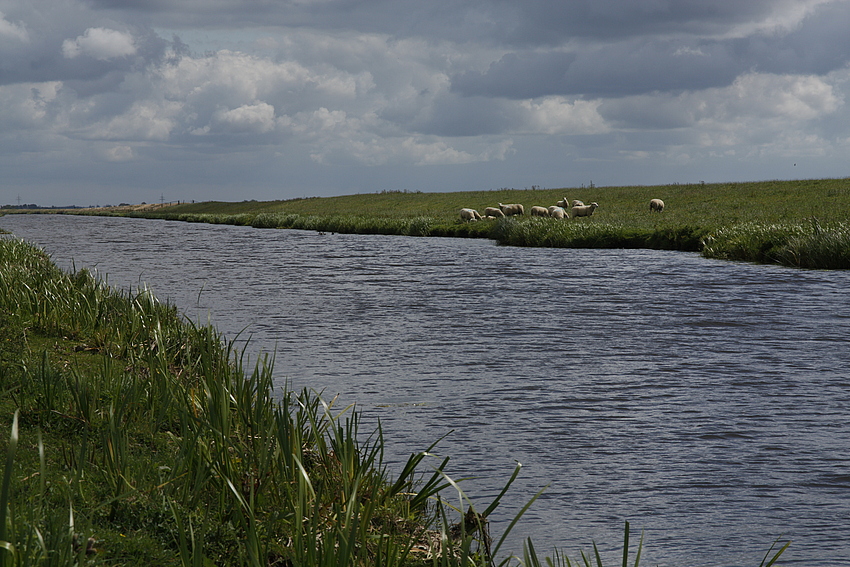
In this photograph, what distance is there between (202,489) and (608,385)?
19.8ft

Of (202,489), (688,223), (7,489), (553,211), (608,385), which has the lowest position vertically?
(608,385)

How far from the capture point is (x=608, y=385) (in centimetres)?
992

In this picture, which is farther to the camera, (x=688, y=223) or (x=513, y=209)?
(x=513, y=209)

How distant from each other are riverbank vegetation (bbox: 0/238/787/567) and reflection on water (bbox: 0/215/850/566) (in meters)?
0.54

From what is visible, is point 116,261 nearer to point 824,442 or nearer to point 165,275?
point 165,275

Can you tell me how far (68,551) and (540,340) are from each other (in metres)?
10.4

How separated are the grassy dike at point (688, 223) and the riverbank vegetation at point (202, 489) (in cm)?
2263

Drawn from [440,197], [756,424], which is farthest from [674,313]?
[440,197]

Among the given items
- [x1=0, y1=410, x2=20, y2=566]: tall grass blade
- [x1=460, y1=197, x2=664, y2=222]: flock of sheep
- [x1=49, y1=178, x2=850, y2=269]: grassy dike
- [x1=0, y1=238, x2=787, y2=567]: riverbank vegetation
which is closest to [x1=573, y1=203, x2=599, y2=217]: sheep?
[x1=460, y1=197, x2=664, y2=222]: flock of sheep

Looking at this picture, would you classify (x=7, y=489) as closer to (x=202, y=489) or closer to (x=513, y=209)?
(x=202, y=489)

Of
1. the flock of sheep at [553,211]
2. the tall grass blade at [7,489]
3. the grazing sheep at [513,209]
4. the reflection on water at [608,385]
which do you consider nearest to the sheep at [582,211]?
the flock of sheep at [553,211]

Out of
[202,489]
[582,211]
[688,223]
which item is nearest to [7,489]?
[202,489]

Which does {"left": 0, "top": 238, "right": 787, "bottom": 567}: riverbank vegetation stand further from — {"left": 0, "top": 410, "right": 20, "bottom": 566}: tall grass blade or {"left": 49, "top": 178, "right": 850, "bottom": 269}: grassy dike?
{"left": 49, "top": 178, "right": 850, "bottom": 269}: grassy dike

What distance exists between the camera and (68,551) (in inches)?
134
